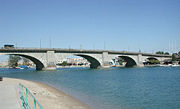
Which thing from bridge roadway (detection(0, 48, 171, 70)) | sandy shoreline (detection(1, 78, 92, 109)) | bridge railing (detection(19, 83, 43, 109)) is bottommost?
sandy shoreline (detection(1, 78, 92, 109))

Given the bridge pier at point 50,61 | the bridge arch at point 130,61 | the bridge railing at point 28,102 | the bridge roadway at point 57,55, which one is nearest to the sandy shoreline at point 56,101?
the bridge railing at point 28,102

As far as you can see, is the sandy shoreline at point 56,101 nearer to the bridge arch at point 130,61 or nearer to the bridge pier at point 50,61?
the bridge pier at point 50,61

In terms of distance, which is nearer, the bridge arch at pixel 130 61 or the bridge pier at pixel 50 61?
the bridge pier at pixel 50 61

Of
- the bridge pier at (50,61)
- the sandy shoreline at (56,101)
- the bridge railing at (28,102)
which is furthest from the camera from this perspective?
the bridge pier at (50,61)

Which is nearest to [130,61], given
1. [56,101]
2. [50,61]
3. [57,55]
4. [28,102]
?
[57,55]

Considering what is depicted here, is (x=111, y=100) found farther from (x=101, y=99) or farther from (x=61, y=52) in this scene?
(x=61, y=52)

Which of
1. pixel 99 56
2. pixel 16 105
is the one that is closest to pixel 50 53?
pixel 99 56

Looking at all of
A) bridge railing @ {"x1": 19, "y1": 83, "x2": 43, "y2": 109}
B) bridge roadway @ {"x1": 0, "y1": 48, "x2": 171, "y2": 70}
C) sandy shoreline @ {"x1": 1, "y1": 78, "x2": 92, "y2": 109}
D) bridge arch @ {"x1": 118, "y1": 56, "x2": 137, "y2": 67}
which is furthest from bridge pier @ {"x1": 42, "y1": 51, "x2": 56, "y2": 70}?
bridge railing @ {"x1": 19, "y1": 83, "x2": 43, "y2": 109}

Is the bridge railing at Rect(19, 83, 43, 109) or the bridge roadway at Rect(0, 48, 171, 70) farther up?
the bridge roadway at Rect(0, 48, 171, 70)

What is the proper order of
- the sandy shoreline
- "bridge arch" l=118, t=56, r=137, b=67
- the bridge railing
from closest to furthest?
the bridge railing
the sandy shoreline
"bridge arch" l=118, t=56, r=137, b=67

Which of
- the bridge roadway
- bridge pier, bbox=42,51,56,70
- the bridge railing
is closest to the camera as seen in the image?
the bridge railing

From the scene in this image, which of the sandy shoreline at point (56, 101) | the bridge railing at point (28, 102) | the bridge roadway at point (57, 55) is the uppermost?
the bridge roadway at point (57, 55)

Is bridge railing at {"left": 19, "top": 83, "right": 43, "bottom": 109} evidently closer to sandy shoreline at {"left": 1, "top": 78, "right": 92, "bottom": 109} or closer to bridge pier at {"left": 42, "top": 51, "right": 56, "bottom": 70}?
sandy shoreline at {"left": 1, "top": 78, "right": 92, "bottom": 109}

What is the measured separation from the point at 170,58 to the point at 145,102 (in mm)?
135117
